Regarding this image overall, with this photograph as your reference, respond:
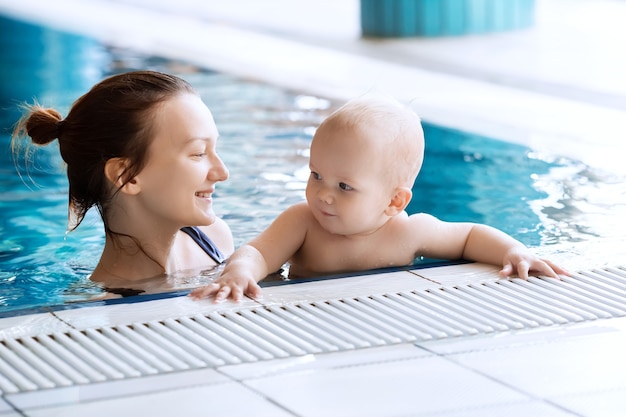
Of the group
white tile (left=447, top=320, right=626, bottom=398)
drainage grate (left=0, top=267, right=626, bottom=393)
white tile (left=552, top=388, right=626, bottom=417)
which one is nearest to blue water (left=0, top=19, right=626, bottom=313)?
drainage grate (left=0, top=267, right=626, bottom=393)

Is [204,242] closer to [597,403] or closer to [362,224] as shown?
[362,224]

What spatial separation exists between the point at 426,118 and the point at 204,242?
3.53 metres

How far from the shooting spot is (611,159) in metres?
6.00

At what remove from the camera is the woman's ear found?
11.2 feet

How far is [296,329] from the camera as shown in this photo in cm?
286

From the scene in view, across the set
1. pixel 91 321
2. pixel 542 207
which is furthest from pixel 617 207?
pixel 91 321

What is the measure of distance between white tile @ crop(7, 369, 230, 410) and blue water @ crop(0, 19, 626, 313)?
118 centimetres

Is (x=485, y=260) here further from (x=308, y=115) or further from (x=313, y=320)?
(x=308, y=115)

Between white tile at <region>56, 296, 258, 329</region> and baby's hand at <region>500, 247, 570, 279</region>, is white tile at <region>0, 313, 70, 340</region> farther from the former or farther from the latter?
baby's hand at <region>500, 247, 570, 279</region>

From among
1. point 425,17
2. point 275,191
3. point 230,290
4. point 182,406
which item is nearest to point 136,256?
point 230,290

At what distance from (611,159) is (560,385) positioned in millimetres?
3735

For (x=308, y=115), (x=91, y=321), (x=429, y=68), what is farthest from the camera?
(x=429, y=68)

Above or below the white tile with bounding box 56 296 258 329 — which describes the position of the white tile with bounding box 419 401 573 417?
below

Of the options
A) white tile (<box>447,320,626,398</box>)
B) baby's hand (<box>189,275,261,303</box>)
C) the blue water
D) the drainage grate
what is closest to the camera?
white tile (<box>447,320,626,398</box>)
